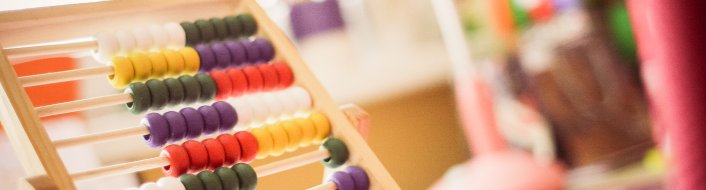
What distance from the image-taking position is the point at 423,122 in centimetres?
192

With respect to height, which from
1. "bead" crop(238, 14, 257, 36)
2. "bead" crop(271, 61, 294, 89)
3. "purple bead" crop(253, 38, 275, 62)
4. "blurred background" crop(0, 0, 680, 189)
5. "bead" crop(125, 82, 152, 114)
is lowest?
"blurred background" crop(0, 0, 680, 189)

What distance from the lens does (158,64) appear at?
938 millimetres

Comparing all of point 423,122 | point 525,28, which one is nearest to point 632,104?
point 525,28

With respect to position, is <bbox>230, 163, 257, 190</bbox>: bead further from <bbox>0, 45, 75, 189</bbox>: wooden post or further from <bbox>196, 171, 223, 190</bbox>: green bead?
<bbox>0, 45, 75, 189</bbox>: wooden post

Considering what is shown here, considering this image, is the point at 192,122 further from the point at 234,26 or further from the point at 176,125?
the point at 234,26

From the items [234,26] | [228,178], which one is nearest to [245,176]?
[228,178]

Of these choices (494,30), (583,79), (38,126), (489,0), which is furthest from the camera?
(583,79)

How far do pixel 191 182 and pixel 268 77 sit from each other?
209 mm

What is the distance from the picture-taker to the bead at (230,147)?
915 millimetres

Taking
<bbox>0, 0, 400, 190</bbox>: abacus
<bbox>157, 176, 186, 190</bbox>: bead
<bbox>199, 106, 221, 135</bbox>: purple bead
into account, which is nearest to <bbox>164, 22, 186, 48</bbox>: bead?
<bbox>0, 0, 400, 190</bbox>: abacus

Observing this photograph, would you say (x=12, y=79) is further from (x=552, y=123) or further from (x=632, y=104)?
(x=632, y=104)

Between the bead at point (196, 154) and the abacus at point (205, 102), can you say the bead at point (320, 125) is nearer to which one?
the abacus at point (205, 102)

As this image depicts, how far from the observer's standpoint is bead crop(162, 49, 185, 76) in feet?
3.11

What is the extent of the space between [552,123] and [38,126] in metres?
1.32
